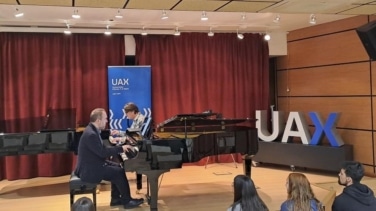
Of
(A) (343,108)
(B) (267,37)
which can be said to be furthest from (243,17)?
(A) (343,108)

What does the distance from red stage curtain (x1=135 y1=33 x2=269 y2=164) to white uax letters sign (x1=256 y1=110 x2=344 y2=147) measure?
588mm

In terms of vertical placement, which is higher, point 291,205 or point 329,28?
point 329,28

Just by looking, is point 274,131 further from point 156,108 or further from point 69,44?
point 69,44

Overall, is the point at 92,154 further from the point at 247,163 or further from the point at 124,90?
the point at 124,90

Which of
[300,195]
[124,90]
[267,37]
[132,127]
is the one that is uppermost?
[267,37]

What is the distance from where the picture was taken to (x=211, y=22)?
6988 mm

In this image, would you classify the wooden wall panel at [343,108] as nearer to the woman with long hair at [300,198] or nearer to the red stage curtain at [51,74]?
the red stage curtain at [51,74]

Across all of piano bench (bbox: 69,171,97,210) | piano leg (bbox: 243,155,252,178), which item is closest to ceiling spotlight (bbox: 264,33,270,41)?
piano leg (bbox: 243,155,252,178)

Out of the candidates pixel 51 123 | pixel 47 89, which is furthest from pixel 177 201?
pixel 47 89

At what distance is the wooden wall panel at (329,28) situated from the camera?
656 centimetres

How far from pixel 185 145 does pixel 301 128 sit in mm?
3157

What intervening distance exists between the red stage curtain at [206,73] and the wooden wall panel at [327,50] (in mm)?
625

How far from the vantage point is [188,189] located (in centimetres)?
591

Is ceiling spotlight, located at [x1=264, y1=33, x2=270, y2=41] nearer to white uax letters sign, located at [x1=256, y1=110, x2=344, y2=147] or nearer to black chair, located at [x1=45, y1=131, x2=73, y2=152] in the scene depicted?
white uax letters sign, located at [x1=256, y1=110, x2=344, y2=147]
